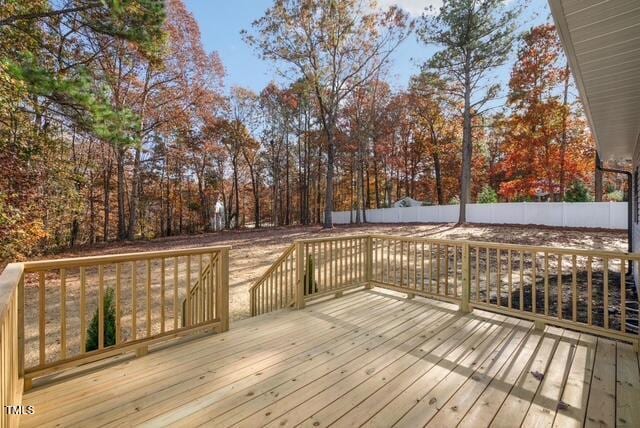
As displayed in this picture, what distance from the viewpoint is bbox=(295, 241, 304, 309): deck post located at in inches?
149

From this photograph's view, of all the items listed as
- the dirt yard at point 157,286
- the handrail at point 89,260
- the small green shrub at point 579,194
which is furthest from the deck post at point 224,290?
the small green shrub at point 579,194

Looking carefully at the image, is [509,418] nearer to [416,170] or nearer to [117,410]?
[117,410]

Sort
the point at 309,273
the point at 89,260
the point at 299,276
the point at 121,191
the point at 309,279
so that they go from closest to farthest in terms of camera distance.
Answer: the point at 89,260, the point at 299,276, the point at 309,273, the point at 309,279, the point at 121,191

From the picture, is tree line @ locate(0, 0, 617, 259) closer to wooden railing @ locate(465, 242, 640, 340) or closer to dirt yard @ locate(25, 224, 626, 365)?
dirt yard @ locate(25, 224, 626, 365)

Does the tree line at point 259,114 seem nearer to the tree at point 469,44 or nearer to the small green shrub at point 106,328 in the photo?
the tree at point 469,44

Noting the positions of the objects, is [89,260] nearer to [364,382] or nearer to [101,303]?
[101,303]

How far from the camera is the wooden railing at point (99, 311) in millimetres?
1969

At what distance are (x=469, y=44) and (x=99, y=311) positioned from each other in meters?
15.6

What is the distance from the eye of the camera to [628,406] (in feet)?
6.13

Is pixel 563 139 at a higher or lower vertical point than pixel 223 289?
higher

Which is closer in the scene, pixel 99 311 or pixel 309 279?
pixel 99 311

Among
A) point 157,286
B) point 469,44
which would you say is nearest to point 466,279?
point 157,286

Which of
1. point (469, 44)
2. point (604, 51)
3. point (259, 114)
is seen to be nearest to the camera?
point (604, 51)

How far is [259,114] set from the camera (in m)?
20.7
